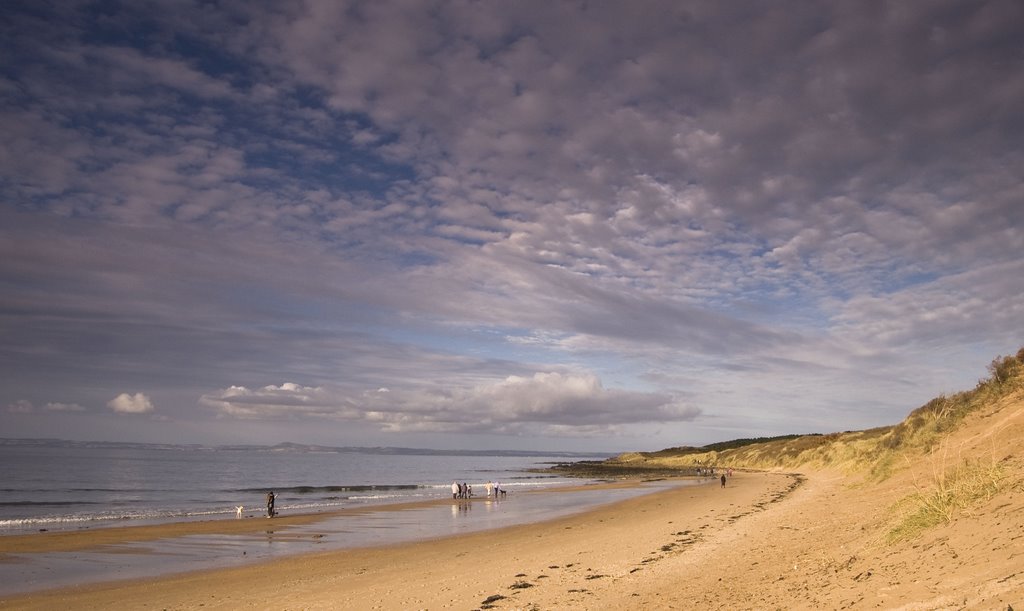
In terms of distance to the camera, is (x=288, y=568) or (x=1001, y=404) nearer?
(x=288, y=568)

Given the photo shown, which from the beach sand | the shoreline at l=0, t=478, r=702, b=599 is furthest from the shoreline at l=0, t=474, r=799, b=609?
the shoreline at l=0, t=478, r=702, b=599

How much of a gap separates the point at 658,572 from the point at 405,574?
664 cm

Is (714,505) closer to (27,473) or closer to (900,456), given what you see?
(900,456)

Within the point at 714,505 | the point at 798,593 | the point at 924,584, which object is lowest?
the point at 714,505

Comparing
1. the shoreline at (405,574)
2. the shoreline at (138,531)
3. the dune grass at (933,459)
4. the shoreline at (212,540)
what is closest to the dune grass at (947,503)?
the dune grass at (933,459)

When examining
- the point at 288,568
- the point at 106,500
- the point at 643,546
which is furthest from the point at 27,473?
the point at 643,546

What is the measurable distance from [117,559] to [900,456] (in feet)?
93.3

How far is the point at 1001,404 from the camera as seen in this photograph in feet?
78.8

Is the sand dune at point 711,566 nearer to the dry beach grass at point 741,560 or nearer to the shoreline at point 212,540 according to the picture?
the dry beach grass at point 741,560

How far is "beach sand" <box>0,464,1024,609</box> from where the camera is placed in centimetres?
770

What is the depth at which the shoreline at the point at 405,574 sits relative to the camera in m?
13.5

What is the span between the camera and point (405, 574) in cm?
1611

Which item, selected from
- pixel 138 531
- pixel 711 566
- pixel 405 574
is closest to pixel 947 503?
pixel 711 566

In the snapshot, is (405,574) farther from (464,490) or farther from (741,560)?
(464,490)
